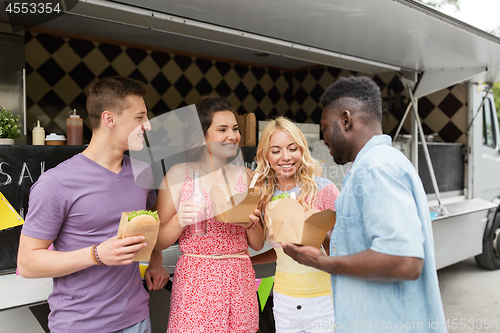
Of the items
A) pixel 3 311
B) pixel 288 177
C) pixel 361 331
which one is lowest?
pixel 3 311

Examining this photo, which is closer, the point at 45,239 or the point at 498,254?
the point at 45,239

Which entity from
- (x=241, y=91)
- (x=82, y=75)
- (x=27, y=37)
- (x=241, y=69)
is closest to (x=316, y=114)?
(x=241, y=91)

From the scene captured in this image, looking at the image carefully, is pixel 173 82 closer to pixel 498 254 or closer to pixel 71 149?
pixel 71 149

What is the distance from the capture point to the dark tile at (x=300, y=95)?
6820mm

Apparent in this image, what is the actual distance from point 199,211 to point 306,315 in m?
0.68

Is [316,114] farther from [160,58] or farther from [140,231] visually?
[140,231]

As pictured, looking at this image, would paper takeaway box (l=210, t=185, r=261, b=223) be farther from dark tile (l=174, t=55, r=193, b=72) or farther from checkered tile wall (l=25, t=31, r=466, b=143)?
dark tile (l=174, t=55, r=193, b=72)

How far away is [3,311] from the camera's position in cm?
161

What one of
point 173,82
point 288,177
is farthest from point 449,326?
point 173,82

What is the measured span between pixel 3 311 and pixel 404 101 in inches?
230

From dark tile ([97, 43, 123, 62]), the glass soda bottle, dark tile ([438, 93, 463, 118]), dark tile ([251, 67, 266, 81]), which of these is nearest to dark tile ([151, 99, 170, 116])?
dark tile ([97, 43, 123, 62])

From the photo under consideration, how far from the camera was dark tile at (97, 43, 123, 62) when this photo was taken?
490 cm

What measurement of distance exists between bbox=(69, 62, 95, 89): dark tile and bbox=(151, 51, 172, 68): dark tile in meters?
0.94

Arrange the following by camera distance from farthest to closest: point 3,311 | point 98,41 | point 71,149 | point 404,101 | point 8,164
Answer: point 404,101
point 98,41
point 71,149
point 8,164
point 3,311
